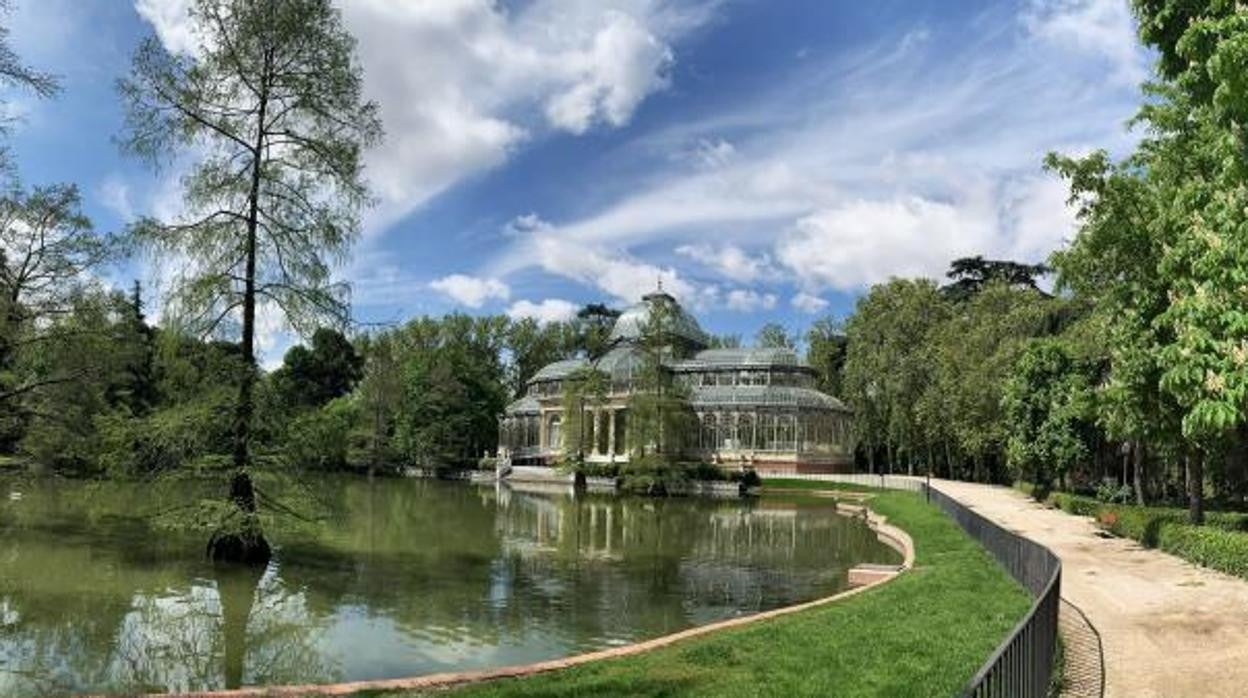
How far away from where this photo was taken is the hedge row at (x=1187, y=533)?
16.9 metres

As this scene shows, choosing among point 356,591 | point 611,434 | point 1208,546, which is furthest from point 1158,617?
point 611,434

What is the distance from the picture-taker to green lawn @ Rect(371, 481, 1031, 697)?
907cm

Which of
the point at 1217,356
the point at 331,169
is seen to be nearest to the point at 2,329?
the point at 331,169

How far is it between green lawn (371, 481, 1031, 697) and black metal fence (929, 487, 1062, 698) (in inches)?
21.0

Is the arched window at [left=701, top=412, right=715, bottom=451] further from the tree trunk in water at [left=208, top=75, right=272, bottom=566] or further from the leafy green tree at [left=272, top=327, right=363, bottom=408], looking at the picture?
the tree trunk in water at [left=208, top=75, right=272, bottom=566]

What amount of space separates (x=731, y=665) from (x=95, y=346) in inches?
799

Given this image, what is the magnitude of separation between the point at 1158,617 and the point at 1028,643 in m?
7.49

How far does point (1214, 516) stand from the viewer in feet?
77.9

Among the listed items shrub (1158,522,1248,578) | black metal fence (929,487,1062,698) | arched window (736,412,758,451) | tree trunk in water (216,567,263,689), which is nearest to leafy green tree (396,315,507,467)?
arched window (736,412,758,451)

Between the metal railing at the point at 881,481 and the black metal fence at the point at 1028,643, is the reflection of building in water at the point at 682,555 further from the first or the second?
the metal railing at the point at 881,481

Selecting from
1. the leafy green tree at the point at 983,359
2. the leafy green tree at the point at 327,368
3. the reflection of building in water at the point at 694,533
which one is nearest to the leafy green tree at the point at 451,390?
the leafy green tree at the point at 327,368

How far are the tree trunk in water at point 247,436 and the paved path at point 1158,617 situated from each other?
14327 millimetres

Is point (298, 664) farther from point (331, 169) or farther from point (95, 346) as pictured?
point (95, 346)

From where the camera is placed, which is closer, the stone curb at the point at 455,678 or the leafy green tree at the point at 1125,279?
the stone curb at the point at 455,678
